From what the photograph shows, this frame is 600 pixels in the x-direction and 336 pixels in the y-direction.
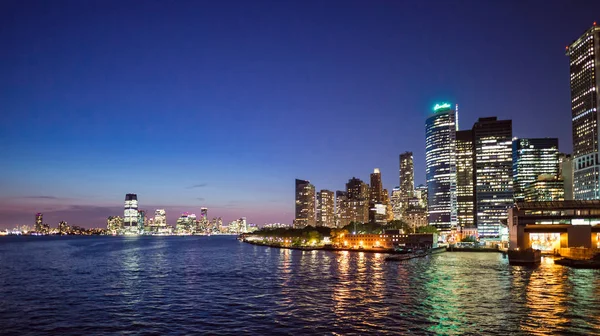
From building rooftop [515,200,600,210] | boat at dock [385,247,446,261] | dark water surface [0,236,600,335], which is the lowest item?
boat at dock [385,247,446,261]

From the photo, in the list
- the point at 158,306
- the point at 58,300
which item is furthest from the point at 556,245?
the point at 58,300

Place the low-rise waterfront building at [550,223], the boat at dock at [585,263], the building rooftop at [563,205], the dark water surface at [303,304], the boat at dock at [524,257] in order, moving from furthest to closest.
Result: the building rooftop at [563,205] → the low-rise waterfront building at [550,223] → the boat at dock at [524,257] → the boat at dock at [585,263] → the dark water surface at [303,304]

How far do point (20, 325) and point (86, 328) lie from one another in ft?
25.3

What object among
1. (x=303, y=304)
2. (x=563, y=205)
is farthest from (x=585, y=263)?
(x=303, y=304)

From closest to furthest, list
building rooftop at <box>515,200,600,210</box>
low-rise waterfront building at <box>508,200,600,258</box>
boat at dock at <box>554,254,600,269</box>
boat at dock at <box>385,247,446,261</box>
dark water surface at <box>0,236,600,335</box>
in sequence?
dark water surface at <box>0,236,600,335</box> < boat at dock at <box>554,254,600,269</box> < boat at dock at <box>385,247,446,261</box> < low-rise waterfront building at <box>508,200,600,258</box> < building rooftop at <box>515,200,600,210</box>

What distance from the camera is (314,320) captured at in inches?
1885

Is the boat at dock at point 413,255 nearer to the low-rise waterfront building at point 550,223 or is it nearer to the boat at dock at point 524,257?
the low-rise waterfront building at point 550,223

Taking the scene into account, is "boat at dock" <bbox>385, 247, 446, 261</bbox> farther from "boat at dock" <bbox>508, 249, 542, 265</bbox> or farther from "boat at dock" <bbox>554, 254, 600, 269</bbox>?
"boat at dock" <bbox>554, 254, 600, 269</bbox>

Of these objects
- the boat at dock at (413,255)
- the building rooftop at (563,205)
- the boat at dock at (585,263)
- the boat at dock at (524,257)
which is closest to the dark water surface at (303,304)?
the boat at dock at (585,263)

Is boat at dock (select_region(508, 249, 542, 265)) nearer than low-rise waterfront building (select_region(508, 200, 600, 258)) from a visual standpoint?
Yes

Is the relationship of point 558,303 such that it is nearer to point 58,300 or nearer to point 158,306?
point 158,306

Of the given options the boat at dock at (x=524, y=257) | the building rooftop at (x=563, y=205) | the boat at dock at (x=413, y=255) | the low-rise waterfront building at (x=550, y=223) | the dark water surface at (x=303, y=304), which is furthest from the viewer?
the building rooftop at (x=563, y=205)

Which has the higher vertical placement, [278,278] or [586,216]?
[586,216]

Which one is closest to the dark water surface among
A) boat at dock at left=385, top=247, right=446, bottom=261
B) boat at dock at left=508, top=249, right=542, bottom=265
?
boat at dock at left=508, top=249, right=542, bottom=265
